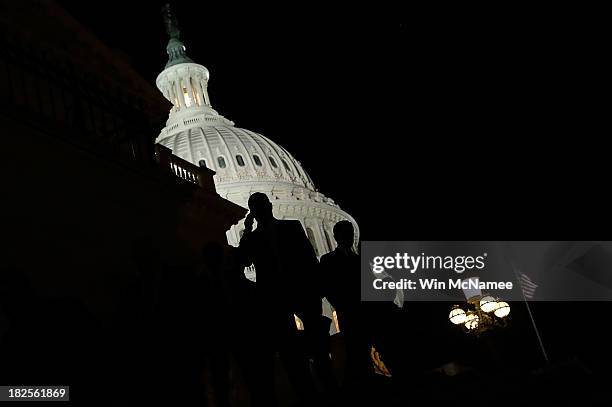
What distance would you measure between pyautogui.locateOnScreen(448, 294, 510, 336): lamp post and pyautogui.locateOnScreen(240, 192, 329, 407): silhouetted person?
1137cm

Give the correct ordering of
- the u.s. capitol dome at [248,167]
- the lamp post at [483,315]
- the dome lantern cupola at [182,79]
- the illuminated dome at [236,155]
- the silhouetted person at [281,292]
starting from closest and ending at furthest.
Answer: the silhouetted person at [281,292] → the lamp post at [483,315] → the u.s. capitol dome at [248,167] → the illuminated dome at [236,155] → the dome lantern cupola at [182,79]

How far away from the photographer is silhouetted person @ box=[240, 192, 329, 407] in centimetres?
858

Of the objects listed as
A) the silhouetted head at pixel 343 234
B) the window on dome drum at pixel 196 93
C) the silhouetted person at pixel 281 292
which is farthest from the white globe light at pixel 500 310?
the window on dome drum at pixel 196 93

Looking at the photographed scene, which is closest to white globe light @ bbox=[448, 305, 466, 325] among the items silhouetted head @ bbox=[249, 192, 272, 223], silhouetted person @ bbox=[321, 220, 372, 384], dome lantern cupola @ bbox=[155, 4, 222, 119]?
silhouetted person @ bbox=[321, 220, 372, 384]

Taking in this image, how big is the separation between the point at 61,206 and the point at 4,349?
12.1ft

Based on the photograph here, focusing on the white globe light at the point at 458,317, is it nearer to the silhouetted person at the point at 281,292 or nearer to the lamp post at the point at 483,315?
the lamp post at the point at 483,315

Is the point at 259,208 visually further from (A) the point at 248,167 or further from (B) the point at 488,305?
(A) the point at 248,167

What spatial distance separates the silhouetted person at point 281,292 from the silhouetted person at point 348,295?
0.69 feet

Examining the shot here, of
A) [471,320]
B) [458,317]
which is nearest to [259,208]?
[458,317]

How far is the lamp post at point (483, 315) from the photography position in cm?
1950

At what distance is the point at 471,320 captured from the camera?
2042cm

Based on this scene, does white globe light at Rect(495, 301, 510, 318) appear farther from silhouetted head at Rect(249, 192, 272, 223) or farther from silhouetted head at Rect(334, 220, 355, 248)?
silhouetted head at Rect(249, 192, 272, 223)

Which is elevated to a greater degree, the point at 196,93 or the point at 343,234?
the point at 196,93

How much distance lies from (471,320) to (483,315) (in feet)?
1.98
